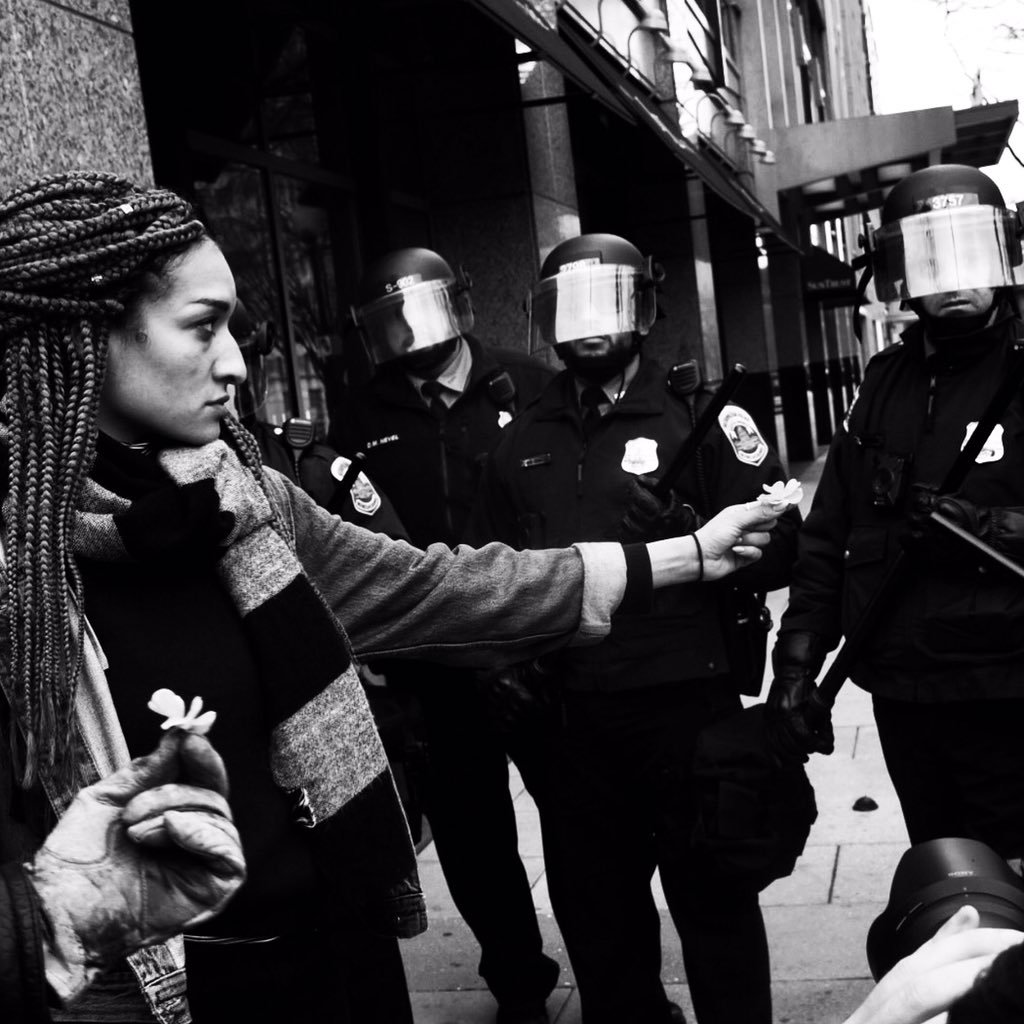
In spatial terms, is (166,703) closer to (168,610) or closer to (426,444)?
(168,610)

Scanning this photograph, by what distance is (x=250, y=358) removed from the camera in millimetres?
4199

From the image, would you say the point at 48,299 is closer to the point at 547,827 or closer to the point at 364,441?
the point at 547,827

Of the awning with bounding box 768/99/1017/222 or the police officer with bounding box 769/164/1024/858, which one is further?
the awning with bounding box 768/99/1017/222

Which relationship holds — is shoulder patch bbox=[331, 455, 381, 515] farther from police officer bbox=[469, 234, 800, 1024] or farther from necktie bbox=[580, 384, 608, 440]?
necktie bbox=[580, 384, 608, 440]

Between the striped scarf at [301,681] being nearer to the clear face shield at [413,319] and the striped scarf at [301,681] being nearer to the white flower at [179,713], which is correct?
the white flower at [179,713]

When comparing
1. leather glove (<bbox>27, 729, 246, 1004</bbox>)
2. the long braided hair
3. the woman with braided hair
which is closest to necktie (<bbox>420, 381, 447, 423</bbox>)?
the woman with braided hair

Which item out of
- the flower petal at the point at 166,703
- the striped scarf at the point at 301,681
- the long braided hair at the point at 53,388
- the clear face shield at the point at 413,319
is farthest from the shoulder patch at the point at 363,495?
the flower petal at the point at 166,703

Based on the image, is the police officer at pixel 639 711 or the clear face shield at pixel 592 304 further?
the clear face shield at pixel 592 304

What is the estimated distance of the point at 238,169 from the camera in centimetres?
671

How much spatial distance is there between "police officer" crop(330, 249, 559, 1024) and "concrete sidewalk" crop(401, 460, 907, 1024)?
0.30 metres

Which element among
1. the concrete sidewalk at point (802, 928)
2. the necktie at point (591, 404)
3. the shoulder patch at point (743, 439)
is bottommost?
the concrete sidewalk at point (802, 928)

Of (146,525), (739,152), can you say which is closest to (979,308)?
(146,525)

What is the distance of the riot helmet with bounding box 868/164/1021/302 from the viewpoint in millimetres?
3576

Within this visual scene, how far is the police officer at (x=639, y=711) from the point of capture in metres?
3.44
